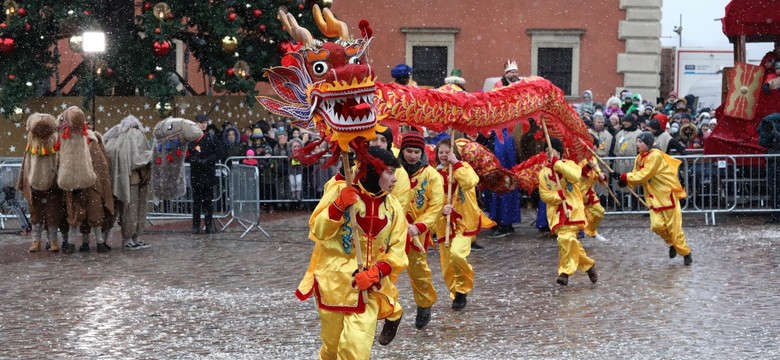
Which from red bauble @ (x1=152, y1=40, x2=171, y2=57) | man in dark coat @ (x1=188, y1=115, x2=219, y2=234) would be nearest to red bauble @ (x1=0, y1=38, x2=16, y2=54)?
red bauble @ (x1=152, y1=40, x2=171, y2=57)

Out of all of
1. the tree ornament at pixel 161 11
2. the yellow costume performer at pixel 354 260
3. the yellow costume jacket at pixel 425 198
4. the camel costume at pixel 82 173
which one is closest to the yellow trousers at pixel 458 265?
the yellow costume jacket at pixel 425 198

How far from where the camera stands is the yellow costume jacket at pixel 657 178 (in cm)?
1445

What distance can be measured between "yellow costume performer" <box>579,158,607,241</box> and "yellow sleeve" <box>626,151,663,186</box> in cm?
36

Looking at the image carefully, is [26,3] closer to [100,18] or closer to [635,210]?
[100,18]

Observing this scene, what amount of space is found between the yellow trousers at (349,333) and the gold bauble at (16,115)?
16.7m

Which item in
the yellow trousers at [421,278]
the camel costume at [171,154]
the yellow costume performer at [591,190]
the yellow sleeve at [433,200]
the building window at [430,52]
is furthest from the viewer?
the building window at [430,52]

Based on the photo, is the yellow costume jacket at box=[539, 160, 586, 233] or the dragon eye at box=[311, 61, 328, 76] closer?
the dragon eye at box=[311, 61, 328, 76]

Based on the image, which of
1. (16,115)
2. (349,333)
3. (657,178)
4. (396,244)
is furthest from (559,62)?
(349,333)

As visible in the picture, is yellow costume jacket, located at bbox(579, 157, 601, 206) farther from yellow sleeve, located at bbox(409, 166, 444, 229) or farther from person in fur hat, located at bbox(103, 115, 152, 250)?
person in fur hat, located at bbox(103, 115, 152, 250)

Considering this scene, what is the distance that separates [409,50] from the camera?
31.2 meters

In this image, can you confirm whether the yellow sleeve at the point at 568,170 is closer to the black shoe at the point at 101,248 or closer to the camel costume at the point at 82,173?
the camel costume at the point at 82,173

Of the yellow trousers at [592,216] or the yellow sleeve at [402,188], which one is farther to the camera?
the yellow trousers at [592,216]

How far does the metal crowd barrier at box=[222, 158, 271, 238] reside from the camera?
60.2 ft

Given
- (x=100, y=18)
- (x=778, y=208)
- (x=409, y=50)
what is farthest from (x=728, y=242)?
(x=409, y=50)
